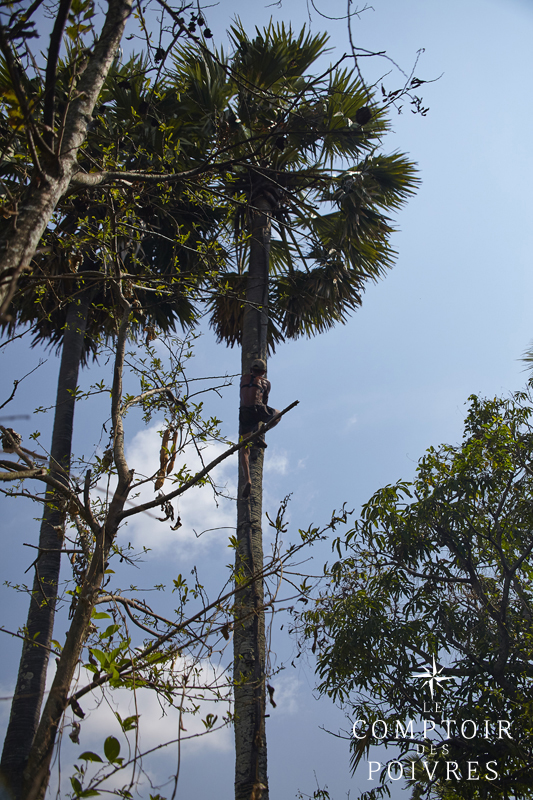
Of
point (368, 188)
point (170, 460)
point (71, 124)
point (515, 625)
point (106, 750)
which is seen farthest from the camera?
point (368, 188)

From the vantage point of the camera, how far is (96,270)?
4.54 m

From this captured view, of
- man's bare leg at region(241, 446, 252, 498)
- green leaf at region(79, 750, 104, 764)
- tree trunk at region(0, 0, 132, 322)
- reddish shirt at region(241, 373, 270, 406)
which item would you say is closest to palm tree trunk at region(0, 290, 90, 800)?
man's bare leg at region(241, 446, 252, 498)

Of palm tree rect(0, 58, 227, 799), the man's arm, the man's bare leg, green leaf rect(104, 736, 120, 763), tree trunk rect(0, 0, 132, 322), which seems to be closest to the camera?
green leaf rect(104, 736, 120, 763)

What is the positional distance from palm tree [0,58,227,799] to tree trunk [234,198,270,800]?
2.67ft

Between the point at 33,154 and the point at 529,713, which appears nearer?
the point at 33,154

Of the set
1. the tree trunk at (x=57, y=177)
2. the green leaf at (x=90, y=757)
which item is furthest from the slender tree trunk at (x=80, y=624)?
the tree trunk at (x=57, y=177)

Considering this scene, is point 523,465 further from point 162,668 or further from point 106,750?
point 106,750

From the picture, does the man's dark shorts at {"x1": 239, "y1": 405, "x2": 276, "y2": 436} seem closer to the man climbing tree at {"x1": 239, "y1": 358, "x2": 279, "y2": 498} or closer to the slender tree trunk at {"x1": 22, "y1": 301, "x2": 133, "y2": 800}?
the man climbing tree at {"x1": 239, "y1": 358, "x2": 279, "y2": 498}

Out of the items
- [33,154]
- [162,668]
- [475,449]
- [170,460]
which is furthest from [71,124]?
[475,449]

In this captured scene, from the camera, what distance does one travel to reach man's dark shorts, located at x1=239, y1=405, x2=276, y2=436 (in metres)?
6.17

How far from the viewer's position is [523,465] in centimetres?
Result: 625

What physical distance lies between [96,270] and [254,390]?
2323 mm

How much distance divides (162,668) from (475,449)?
498cm

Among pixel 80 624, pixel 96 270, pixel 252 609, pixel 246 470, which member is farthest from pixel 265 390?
pixel 80 624
